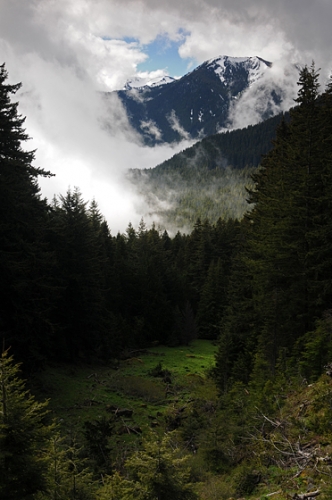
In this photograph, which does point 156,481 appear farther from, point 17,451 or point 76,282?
point 76,282

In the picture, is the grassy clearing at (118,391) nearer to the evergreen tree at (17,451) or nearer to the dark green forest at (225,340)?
the dark green forest at (225,340)

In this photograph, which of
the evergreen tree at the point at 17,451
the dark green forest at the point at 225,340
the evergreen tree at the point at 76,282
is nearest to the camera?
the evergreen tree at the point at 17,451

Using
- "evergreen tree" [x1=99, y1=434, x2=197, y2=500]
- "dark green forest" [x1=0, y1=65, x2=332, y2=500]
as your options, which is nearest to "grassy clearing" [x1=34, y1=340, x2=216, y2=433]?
"dark green forest" [x1=0, y1=65, x2=332, y2=500]

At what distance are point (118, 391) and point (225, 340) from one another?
7.47 meters

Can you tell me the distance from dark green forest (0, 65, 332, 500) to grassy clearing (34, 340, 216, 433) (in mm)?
1500

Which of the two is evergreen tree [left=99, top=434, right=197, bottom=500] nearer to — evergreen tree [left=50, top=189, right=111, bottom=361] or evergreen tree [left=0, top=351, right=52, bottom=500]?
evergreen tree [left=0, top=351, right=52, bottom=500]

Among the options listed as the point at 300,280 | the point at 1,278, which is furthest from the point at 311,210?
the point at 1,278

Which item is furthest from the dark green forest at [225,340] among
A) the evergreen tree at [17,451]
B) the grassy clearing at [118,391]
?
the grassy clearing at [118,391]

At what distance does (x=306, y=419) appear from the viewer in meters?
7.72

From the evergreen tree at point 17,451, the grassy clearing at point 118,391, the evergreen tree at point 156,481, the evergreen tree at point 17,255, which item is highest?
the evergreen tree at point 17,255

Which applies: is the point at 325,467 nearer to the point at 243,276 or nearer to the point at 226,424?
the point at 226,424

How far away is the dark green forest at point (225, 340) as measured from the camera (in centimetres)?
518

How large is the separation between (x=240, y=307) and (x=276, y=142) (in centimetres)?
1313

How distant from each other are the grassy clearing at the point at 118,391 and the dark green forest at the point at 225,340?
1.50 metres
